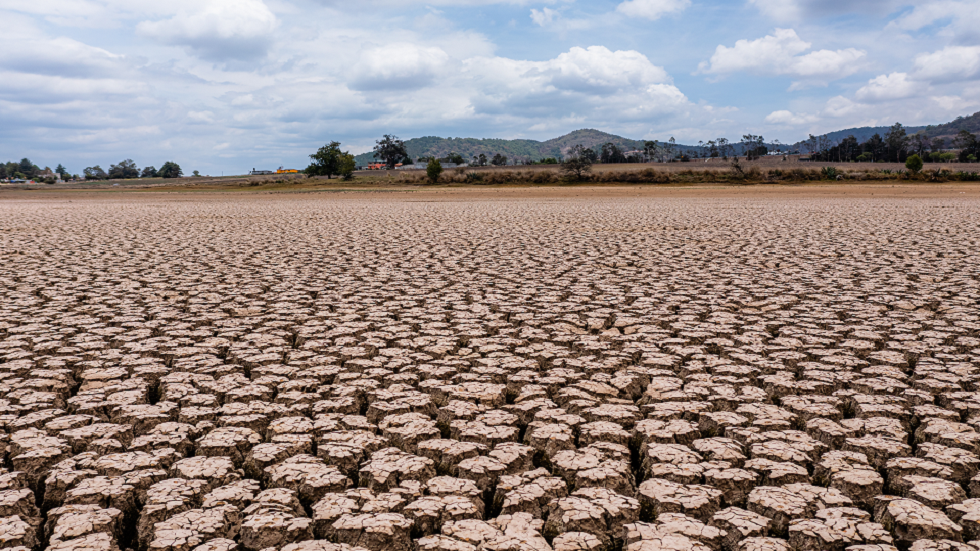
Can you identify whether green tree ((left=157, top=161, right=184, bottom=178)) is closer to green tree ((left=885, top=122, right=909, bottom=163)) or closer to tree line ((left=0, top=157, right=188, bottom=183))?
tree line ((left=0, top=157, right=188, bottom=183))

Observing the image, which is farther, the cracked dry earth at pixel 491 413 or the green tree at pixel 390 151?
the green tree at pixel 390 151

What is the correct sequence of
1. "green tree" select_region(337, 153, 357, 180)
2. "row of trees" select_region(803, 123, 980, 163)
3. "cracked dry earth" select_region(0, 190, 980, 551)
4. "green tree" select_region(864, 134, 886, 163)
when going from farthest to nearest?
"green tree" select_region(864, 134, 886, 163) < "row of trees" select_region(803, 123, 980, 163) < "green tree" select_region(337, 153, 357, 180) < "cracked dry earth" select_region(0, 190, 980, 551)

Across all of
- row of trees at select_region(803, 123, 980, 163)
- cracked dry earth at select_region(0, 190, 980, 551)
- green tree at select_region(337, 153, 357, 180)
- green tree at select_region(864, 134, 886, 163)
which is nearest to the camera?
cracked dry earth at select_region(0, 190, 980, 551)

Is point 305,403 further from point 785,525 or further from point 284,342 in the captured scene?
point 785,525

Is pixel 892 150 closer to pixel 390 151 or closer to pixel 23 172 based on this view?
pixel 390 151

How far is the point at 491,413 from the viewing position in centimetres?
321

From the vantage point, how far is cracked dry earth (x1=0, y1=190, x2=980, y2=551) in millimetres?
2215

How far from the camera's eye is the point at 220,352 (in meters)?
4.39

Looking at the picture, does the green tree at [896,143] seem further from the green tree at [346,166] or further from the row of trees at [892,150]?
the green tree at [346,166]

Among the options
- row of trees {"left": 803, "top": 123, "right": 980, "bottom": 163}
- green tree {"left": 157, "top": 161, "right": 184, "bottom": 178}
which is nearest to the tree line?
green tree {"left": 157, "top": 161, "right": 184, "bottom": 178}

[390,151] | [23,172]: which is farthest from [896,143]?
[23,172]

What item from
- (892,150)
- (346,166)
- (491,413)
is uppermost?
(892,150)

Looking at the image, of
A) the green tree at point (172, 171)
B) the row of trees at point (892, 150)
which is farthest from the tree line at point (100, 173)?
the row of trees at point (892, 150)

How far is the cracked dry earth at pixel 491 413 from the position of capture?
7.27 feet
